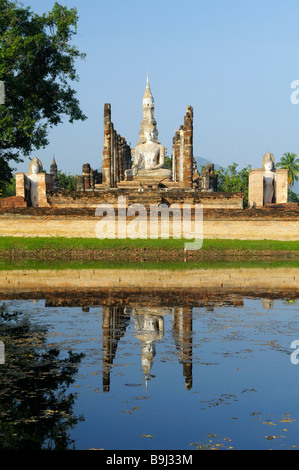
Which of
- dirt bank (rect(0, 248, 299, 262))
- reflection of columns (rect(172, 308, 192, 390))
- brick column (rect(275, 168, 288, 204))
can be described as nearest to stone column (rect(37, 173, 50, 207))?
dirt bank (rect(0, 248, 299, 262))

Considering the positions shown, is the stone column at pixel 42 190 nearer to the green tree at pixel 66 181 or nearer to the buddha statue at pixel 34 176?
the buddha statue at pixel 34 176

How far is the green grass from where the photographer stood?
24828 millimetres

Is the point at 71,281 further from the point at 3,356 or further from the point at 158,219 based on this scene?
the point at 158,219

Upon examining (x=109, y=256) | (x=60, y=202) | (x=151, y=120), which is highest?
(x=151, y=120)

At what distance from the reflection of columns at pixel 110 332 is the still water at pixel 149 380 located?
0.02m

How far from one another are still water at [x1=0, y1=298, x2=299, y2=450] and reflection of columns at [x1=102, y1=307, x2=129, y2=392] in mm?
16

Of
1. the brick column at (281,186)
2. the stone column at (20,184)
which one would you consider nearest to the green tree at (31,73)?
the stone column at (20,184)

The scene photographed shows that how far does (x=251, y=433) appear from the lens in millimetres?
5551

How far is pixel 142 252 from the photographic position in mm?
24500

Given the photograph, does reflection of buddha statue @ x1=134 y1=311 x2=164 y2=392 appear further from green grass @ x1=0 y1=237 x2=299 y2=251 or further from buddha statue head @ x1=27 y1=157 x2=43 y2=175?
buddha statue head @ x1=27 y1=157 x2=43 y2=175

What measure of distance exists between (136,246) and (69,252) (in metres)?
2.67

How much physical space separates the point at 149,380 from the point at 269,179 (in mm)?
27514

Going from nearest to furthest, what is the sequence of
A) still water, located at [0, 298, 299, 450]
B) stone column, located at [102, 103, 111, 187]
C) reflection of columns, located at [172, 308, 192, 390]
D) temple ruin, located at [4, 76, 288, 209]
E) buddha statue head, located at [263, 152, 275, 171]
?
still water, located at [0, 298, 299, 450]
reflection of columns, located at [172, 308, 192, 390]
temple ruin, located at [4, 76, 288, 209]
buddha statue head, located at [263, 152, 275, 171]
stone column, located at [102, 103, 111, 187]
